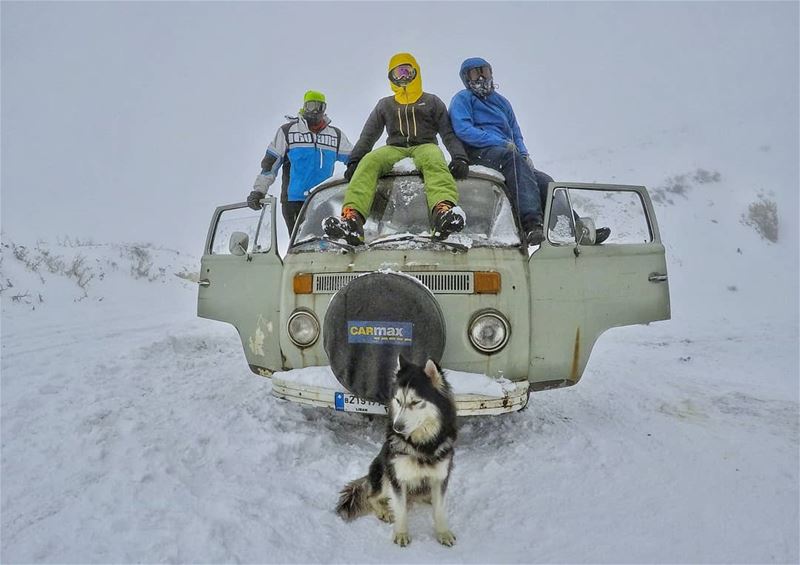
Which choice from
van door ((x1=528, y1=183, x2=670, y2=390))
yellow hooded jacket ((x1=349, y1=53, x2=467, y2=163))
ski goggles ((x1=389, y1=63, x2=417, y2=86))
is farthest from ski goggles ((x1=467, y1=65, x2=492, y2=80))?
van door ((x1=528, y1=183, x2=670, y2=390))

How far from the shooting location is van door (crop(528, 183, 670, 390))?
3268 mm

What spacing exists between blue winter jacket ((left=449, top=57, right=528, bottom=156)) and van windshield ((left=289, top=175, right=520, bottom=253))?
883mm

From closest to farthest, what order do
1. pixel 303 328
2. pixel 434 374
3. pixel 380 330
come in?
pixel 434 374 < pixel 380 330 < pixel 303 328

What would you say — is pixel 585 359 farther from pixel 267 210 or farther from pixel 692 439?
pixel 267 210

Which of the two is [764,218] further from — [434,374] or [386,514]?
[386,514]

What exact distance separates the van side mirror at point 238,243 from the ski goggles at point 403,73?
2156mm

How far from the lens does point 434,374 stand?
8.04 feet

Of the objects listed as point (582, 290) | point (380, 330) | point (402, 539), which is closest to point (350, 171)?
point (380, 330)

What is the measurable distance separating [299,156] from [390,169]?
2126 mm

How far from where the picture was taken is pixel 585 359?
3.32 meters

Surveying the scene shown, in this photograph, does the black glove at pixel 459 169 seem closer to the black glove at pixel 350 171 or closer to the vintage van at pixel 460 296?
the vintage van at pixel 460 296

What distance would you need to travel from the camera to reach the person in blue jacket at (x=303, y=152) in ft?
19.0

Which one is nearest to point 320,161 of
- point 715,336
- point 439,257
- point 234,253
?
point 234,253

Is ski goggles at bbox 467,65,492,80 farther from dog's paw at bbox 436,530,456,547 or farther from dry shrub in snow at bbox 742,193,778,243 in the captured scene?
dry shrub in snow at bbox 742,193,778,243
